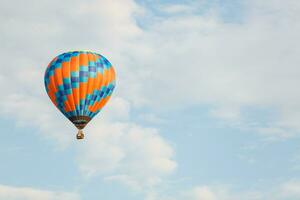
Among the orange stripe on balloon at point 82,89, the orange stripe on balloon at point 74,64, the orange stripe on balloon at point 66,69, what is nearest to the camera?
the orange stripe on balloon at point 82,89

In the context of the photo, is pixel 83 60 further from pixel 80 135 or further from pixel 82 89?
pixel 80 135

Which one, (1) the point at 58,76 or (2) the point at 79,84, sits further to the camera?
(1) the point at 58,76

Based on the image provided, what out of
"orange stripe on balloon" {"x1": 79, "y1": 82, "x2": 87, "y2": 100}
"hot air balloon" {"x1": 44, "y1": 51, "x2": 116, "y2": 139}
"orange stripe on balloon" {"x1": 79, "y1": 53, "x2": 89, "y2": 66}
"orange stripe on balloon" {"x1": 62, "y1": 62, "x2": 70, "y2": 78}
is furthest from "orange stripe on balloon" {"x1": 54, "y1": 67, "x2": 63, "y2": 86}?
"orange stripe on balloon" {"x1": 79, "y1": 53, "x2": 89, "y2": 66}

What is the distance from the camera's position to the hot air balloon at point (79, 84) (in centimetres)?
10188

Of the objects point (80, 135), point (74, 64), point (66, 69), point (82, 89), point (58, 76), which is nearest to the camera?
point (80, 135)

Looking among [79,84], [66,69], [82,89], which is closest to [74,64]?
[66,69]

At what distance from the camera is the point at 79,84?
101875 mm

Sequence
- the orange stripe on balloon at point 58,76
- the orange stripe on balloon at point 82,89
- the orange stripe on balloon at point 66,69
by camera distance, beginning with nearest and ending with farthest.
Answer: the orange stripe on balloon at point 82,89 < the orange stripe on balloon at point 66,69 < the orange stripe on balloon at point 58,76

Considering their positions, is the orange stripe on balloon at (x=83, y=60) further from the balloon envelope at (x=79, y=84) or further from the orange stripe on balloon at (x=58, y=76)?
the orange stripe on balloon at (x=58, y=76)

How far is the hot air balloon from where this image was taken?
101875 mm

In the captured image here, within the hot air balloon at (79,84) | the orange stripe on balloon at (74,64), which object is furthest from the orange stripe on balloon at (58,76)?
the orange stripe on balloon at (74,64)

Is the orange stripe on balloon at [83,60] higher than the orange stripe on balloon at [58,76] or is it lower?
higher

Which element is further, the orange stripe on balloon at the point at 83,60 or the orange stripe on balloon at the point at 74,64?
the orange stripe on balloon at the point at 83,60

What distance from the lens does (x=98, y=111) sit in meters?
104
